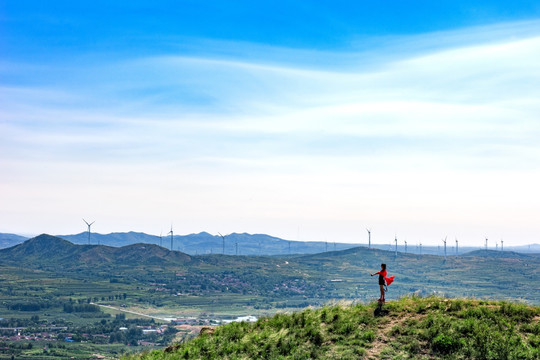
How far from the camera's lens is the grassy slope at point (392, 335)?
90.6ft

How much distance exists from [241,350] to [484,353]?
1380 centimetres

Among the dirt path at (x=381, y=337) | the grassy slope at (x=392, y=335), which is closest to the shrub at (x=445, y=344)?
the grassy slope at (x=392, y=335)

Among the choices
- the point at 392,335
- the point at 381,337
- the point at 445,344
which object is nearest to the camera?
the point at 445,344

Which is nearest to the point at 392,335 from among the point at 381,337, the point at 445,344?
the point at 381,337

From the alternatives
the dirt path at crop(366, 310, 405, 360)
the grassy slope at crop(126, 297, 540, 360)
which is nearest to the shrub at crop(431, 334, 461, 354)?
the grassy slope at crop(126, 297, 540, 360)

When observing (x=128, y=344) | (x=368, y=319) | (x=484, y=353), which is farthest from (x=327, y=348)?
(x=128, y=344)

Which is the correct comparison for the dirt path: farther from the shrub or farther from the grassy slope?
the shrub

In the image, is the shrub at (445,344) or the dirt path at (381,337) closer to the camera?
the shrub at (445,344)

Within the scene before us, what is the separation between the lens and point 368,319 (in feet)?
104

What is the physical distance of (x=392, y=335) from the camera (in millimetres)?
29797

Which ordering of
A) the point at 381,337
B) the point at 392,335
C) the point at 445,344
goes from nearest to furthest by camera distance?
1. the point at 445,344
2. the point at 381,337
3. the point at 392,335

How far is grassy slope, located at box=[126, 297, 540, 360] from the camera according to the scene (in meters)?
27.6

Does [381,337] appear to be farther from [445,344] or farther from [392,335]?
[445,344]

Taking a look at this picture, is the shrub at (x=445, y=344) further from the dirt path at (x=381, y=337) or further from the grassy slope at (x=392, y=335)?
the dirt path at (x=381, y=337)
